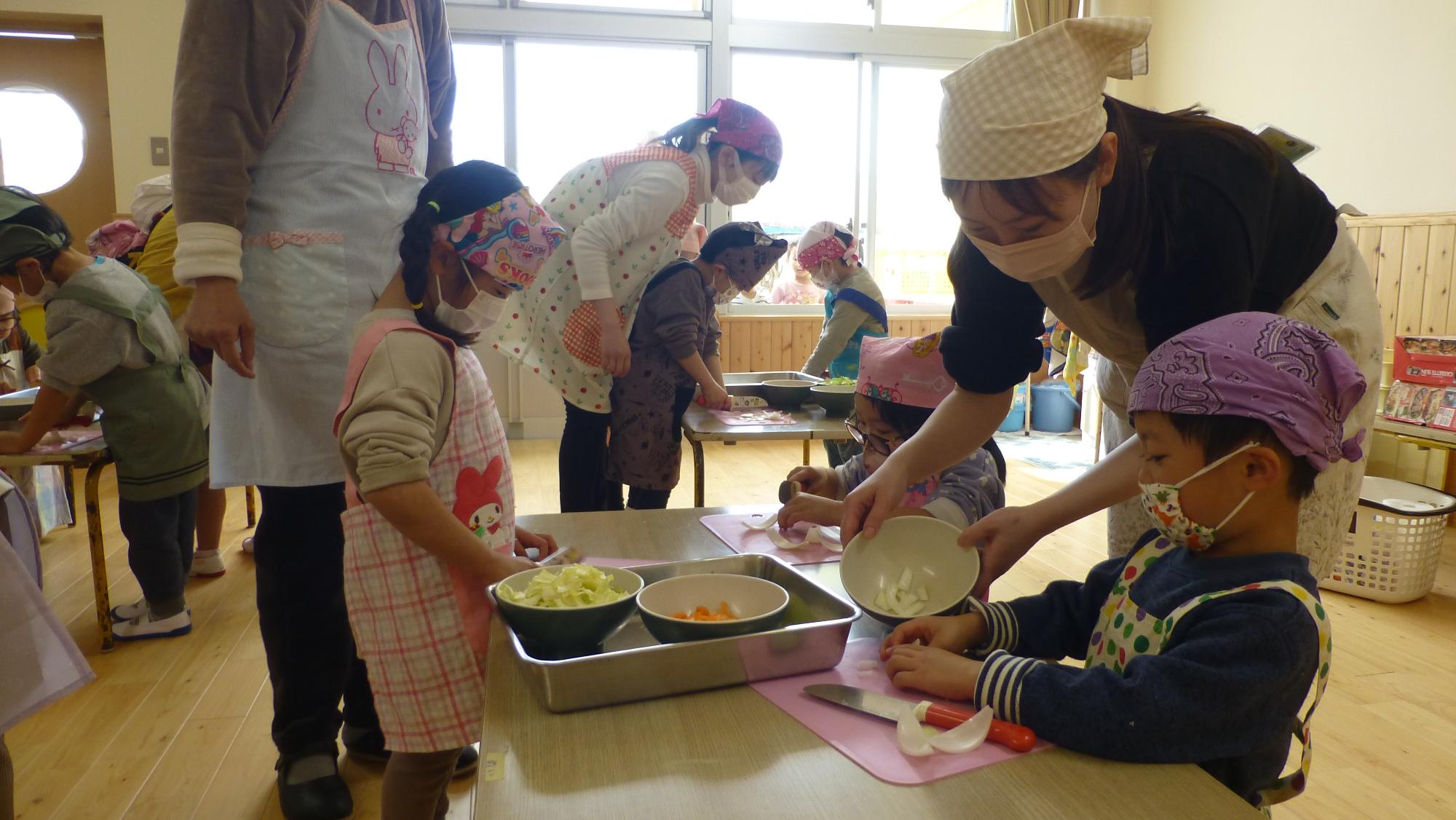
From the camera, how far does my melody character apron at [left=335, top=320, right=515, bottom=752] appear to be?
1184 millimetres

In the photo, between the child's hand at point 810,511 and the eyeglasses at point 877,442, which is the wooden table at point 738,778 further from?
the eyeglasses at point 877,442

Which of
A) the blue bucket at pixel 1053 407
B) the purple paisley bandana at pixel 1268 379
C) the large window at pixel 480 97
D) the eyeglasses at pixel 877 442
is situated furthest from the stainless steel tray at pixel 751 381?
the blue bucket at pixel 1053 407

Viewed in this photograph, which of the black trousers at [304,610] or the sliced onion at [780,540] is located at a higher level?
the sliced onion at [780,540]

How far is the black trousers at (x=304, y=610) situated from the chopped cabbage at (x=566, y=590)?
77 cm

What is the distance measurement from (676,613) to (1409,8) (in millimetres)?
4897

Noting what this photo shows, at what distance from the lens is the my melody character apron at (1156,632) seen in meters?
0.81

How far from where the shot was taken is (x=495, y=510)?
129 cm

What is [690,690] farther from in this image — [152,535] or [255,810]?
[152,535]

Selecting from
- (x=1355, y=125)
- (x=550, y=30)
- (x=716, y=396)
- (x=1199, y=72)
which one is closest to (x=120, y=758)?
(x=716, y=396)

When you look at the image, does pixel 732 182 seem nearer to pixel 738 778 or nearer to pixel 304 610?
pixel 304 610

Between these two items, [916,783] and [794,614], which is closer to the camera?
[916,783]

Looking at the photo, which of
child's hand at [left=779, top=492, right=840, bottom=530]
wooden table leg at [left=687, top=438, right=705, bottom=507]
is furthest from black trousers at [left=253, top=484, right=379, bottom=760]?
wooden table leg at [left=687, top=438, right=705, bottom=507]

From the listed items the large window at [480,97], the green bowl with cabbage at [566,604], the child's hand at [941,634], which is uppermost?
the large window at [480,97]

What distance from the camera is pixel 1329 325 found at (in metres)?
1.07
